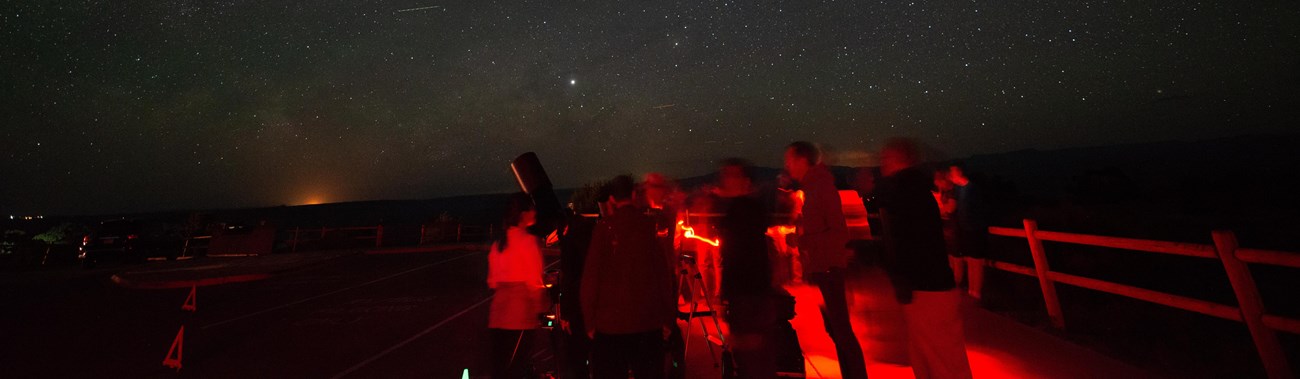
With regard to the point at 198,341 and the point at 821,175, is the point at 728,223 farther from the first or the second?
the point at 198,341

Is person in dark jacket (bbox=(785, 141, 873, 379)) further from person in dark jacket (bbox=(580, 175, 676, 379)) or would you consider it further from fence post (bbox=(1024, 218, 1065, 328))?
fence post (bbox=(1024, 218, 1065, 328))

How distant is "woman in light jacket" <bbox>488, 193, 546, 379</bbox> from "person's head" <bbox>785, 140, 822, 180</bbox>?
184 cm

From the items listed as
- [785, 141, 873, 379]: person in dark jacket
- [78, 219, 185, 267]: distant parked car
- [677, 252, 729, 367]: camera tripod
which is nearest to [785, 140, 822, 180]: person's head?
[785, 141, 873, 379]: person in dark jacket

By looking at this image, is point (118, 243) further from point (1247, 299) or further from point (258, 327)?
point (1247, 299)

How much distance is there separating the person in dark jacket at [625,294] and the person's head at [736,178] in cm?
80

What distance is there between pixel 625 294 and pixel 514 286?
1.15 meters

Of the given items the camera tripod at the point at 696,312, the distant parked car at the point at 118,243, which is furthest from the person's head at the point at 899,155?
the distant parked car at the point at 118,243

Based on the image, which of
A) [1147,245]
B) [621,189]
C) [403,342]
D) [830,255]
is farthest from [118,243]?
[1147,245]

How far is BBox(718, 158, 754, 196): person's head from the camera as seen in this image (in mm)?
3678

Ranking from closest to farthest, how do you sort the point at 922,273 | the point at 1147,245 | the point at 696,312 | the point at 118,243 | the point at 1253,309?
the point at 922,273 < the point at 1253,309 < the point at 696,312 < the point at 1147,245 < the point at 118,243

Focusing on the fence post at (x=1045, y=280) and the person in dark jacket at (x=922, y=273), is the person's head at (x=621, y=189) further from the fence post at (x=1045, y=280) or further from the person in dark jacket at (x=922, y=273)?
the fence post at (x=1045, y=280)

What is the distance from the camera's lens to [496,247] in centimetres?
393

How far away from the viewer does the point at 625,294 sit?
3014 mm

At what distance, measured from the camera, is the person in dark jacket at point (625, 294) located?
9.90 feet
